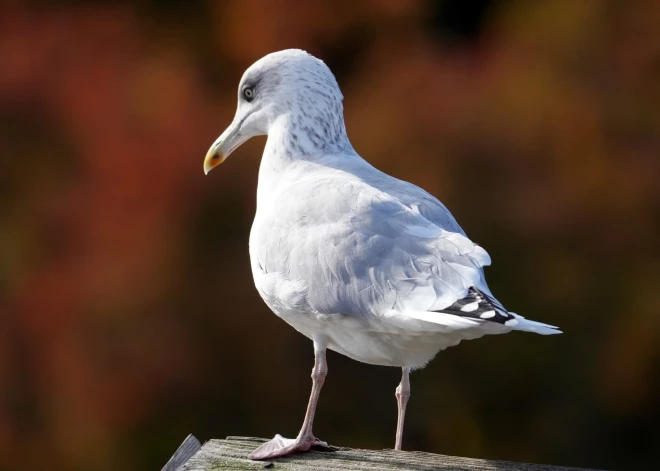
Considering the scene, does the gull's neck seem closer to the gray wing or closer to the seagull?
the seagull

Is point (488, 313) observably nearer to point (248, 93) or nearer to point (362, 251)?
point (362, 251)

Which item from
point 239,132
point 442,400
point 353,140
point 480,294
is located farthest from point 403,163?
point 480,294

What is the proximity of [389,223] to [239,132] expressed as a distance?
107 cm

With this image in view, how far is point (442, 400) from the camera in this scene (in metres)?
5.60

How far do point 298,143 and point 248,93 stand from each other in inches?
12.6

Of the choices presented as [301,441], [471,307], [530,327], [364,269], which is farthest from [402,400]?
[530,327]

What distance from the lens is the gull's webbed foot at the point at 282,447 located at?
289 cm

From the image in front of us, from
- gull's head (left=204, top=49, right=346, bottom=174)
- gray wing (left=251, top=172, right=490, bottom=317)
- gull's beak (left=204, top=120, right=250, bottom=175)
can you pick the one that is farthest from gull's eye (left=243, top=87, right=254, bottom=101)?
gray wing (left=251, top=172, right=490, bottom=317)

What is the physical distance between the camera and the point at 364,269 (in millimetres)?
2859

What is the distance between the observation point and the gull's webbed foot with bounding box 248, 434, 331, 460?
9.49 ft

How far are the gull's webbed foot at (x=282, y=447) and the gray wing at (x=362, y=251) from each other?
0.36 m

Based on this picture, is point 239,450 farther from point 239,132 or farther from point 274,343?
point 274,343

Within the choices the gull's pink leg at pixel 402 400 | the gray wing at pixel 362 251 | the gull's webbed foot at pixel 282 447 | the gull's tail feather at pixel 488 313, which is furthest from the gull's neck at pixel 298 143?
the gull's tail feather at pixel 488 313

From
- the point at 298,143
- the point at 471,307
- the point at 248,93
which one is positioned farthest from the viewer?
the point at 248,93
